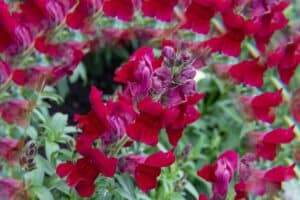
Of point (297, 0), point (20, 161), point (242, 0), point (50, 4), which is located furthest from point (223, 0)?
point (297, 0)

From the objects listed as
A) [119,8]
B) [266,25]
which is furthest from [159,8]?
[266,25]

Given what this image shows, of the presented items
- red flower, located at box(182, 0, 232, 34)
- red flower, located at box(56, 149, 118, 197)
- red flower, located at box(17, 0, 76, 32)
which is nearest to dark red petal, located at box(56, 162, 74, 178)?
red flower, located at box(56, 149, 118, 197)

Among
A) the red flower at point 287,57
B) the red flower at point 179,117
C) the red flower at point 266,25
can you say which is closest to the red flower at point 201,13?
the red flower at point 266,25

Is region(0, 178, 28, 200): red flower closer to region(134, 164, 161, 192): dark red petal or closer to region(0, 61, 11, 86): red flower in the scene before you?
region(0, 61, 11, 86): red flower

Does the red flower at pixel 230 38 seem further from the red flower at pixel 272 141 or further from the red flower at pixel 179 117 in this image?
the red flower at pixel 179 117

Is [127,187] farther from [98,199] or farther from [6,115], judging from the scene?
[6,115]

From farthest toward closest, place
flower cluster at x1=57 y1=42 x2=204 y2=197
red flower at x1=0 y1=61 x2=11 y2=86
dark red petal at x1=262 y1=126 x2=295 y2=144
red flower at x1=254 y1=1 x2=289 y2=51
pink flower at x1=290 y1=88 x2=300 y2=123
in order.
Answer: pink flower at x1=290 y1=88 x2=300 y2=123
red flower at x1=254 y1=1 x2=289 y2=51
dark red petal at x1=262 y1=126 x2=295 y2=144
red flower at x1=0 y1=61 x2=11 y2=86
flower cluster at x1=57 y1=42 x2=204 y2=197
